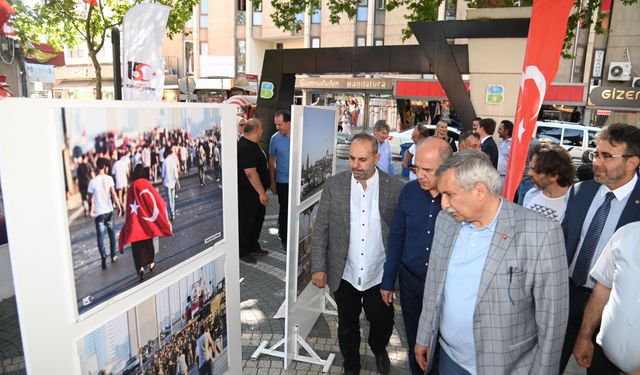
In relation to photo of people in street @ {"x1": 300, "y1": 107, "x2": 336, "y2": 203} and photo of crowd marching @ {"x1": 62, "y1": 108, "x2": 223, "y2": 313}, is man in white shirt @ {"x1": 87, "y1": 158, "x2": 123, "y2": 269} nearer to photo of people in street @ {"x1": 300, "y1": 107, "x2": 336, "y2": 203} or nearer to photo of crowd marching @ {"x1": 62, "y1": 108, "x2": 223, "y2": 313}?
photo of crowd marching @ {"x1": 62, "y1": 108, "x2": 223, "y2": 313}

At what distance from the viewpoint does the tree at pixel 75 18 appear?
13102 mm

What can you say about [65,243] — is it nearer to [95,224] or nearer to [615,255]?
[95,224]

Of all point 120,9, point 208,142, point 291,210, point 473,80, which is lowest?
point 291,210

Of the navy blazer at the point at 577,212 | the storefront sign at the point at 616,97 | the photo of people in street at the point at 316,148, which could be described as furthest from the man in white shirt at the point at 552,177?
the storefront sign at the point at 616,97

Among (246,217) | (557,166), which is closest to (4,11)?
(246,217)

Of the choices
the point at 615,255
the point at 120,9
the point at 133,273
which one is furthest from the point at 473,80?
the point at 120,9

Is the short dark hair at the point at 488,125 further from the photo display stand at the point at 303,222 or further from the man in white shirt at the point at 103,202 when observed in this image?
the man in white shirt at the point at 103,202

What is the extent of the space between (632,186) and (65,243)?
300 centimetres

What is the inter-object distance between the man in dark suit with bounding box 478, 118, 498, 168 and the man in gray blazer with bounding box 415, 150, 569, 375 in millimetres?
5132

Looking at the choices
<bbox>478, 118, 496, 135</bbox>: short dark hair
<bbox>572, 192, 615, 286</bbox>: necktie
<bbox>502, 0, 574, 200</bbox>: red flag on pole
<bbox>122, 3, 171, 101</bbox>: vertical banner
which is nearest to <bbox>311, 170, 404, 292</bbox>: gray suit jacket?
<bbox>502, 0, 574, 200</bbox>: red flag on pole

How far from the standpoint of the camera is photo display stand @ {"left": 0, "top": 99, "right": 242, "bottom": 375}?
1.42 m

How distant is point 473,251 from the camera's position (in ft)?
6.85

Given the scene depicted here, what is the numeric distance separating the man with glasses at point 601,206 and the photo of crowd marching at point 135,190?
232 cm

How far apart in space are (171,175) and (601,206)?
2561 mm
